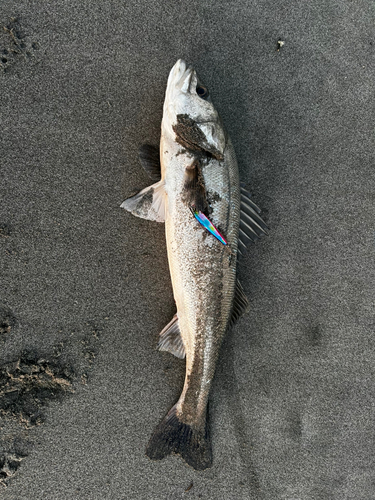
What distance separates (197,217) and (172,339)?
36.8 inches

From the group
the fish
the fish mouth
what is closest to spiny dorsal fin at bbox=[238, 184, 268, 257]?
the fish

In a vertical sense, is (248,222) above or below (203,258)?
above

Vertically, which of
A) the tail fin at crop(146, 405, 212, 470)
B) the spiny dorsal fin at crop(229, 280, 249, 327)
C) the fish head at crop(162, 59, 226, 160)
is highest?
the fish head at crop(162, 59, 226, 160)

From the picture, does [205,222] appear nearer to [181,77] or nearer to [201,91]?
[201,91]

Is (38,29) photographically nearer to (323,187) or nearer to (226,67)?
(226,67)

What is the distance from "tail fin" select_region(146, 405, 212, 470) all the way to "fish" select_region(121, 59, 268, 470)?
0.07 meters

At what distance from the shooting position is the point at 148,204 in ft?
6.77

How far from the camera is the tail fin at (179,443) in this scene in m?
2.14

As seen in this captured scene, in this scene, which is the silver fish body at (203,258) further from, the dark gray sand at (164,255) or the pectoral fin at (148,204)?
the dark gray sand at (164,255)

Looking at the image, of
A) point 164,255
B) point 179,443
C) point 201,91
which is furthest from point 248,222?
A: point 179,443

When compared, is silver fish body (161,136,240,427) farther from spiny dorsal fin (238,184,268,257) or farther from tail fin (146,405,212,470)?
tail fin (146,405,212,470)

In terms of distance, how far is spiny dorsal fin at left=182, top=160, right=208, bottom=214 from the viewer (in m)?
1.88

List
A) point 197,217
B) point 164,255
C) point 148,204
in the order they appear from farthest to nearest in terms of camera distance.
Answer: point 164,255 < point 148,204 < point 197,217

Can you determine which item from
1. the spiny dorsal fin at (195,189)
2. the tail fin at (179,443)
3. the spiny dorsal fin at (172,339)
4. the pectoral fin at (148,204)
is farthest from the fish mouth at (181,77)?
the tail fin at (179,443)
